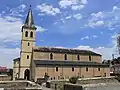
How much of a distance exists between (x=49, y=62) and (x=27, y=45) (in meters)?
8.42

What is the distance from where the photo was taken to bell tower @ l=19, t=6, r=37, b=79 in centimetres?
5957

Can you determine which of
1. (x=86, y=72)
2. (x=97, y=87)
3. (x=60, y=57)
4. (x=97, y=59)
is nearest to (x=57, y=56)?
(x=60, y=57)

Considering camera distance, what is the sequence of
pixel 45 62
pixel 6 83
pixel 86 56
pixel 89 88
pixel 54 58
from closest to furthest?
pixel 89 88 < pixel 6 83 < pixel 45 62 < pixel 54 58 < pixel 86 56

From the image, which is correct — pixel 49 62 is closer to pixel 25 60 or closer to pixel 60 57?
pixel 60 57

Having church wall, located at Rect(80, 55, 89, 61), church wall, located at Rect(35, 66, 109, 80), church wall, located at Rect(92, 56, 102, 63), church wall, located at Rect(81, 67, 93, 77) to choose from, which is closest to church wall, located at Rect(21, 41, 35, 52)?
church wall, located at Rect(35, 66, 109, 80)

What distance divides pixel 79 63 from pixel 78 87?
178 ft

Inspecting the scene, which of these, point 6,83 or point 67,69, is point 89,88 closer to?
point 6,83

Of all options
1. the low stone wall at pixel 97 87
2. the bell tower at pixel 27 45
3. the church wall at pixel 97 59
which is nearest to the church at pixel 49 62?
the bell tower at pixel 27 45

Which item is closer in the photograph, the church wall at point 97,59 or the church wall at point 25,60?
the church wall at point 25,60

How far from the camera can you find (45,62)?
190 feet

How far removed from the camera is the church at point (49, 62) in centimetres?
5697

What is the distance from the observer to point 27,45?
61.2 m

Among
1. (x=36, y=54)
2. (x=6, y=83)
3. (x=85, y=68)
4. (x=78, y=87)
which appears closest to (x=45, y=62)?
(x=36, y=54)

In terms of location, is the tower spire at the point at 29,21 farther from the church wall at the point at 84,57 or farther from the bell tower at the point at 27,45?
the church wall at the point at 84,57
